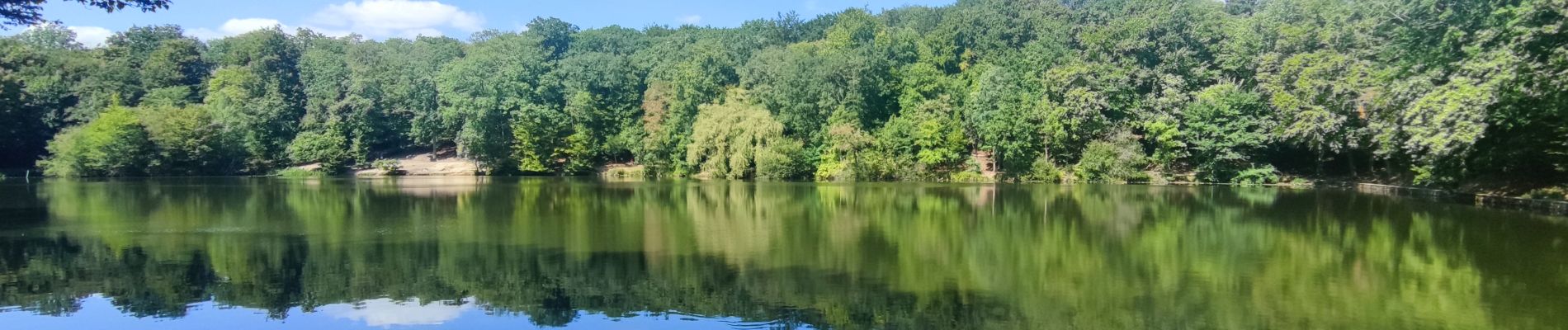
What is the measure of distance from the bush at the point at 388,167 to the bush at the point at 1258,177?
53495 millimetres

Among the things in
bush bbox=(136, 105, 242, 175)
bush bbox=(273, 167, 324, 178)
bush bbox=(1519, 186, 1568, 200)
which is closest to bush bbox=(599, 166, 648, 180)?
bush bbox=(273, 167, 324, 178)

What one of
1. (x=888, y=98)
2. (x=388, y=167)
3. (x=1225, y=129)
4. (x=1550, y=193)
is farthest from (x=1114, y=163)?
(x=388, y=167)

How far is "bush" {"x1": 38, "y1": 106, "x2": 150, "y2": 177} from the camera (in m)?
57.5

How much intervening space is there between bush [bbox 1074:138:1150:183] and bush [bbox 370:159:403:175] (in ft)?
152

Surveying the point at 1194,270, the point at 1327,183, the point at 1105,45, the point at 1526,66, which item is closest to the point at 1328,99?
the point at 1327,183

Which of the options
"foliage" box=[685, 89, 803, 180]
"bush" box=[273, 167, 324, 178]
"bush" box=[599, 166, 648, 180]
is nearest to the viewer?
"foliage" box=[685, 89, 803, 180]

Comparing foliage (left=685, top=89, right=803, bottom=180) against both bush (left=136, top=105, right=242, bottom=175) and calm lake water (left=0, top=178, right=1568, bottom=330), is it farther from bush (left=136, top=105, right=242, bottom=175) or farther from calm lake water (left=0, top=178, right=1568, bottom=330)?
bush (left=136, top=105, right=242, bottom=175)

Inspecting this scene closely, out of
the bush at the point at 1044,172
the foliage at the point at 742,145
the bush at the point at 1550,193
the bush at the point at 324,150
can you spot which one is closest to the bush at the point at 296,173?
the bush at the point at 324,150

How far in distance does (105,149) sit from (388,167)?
1636 centimetres

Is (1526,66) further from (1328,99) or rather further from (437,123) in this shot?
(437,123)

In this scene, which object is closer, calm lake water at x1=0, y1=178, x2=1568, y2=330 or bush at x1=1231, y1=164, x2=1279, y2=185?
calm lake water at x1=0, y1=178, x2=1568, y2=330

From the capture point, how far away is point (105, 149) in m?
57.5

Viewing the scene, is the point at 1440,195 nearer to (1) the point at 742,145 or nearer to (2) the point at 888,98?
(2) the point at 888,98

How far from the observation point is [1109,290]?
41.2 feet
